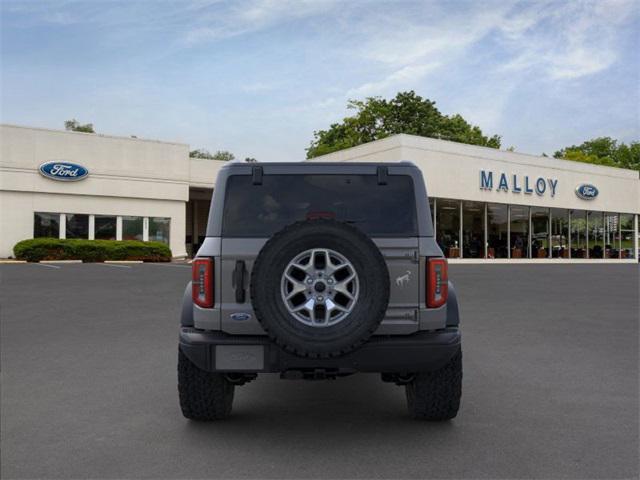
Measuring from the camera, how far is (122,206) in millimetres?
37375

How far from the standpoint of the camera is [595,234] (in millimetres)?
48250

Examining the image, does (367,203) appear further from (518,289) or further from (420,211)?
(518,289)

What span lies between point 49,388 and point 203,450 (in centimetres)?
239

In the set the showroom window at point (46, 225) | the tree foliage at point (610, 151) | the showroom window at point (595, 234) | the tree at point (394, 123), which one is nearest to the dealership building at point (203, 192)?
the showroom window at point (46, 225)

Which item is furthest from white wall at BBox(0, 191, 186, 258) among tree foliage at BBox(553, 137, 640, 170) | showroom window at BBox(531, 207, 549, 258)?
tree foliage at BBox(553, 137, 640, 170)

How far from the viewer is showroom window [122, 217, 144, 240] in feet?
122

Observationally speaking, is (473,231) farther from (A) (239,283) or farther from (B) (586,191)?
(A) (239,283)

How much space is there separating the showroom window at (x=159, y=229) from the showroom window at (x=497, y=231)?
2151 cm

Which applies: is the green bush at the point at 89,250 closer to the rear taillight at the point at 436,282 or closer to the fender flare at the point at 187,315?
the fender flare at the point at 187,315

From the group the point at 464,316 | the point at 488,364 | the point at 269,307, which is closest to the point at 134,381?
the point at 269,307

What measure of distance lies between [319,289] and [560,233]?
45.8 metres

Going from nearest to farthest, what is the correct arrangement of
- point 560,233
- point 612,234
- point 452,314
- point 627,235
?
point 452,314
point 560,233
point 612,234
point 627,235

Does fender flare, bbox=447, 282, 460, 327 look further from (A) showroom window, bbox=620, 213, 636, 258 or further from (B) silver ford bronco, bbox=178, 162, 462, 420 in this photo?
(A) showroom window, bbox=620, 213, 636, 258

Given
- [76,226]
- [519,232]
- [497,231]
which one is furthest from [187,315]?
[519,232]
